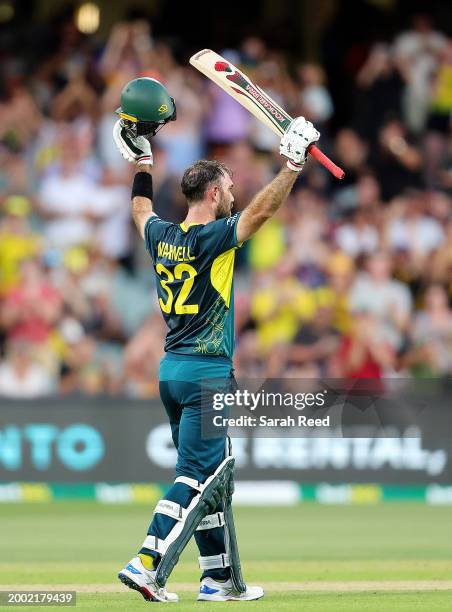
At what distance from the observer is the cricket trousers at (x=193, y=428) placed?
6680 mm

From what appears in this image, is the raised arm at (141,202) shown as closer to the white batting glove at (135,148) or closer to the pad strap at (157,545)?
the white batting glove at (135,148)

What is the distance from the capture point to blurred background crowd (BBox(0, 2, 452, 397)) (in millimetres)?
13758

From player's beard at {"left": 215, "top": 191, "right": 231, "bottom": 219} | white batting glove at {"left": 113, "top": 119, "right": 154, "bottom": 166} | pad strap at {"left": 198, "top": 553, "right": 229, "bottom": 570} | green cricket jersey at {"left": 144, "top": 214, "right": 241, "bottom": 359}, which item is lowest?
pad strap at {"left": 198, "top": 553, "right": 229, "bottom": 570}

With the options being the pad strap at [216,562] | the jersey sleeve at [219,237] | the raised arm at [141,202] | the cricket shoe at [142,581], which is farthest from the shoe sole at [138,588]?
the raised arm at [141,202]

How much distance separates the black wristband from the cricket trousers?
97cm

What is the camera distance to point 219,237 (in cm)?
673

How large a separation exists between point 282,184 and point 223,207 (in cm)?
53

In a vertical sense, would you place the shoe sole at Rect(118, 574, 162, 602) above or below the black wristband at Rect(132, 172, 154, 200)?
below

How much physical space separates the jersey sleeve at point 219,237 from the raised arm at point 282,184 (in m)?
0.05

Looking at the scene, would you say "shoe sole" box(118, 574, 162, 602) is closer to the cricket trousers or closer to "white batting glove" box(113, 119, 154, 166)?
the cricket trousers

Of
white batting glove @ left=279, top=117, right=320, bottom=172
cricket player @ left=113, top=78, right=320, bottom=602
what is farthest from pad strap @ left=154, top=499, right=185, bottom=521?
white batting glove @ left=279, top=117, right=320, bottom=172

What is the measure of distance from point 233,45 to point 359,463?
6.35 meters

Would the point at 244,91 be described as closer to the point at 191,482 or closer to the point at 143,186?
the point at 143,186

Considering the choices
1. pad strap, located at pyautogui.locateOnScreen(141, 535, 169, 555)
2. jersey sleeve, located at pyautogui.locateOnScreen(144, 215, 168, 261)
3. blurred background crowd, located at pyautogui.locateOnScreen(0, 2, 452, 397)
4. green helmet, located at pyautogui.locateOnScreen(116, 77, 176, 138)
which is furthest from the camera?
blurred background crowd, located at pyautogui.locateOnScreen(0, 2, 452, 397)
